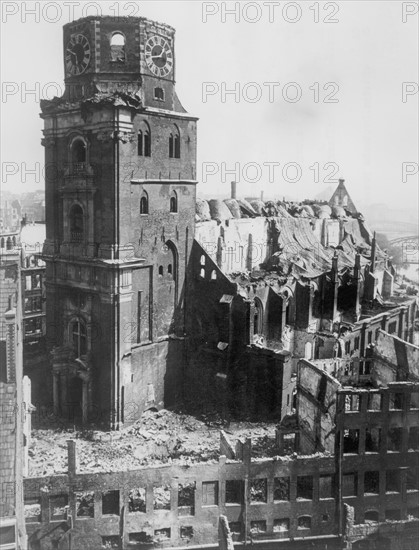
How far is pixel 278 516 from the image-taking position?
24.9 metres

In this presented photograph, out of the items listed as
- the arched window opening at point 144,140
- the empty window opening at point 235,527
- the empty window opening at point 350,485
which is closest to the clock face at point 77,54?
the arched window opening at point 144,140

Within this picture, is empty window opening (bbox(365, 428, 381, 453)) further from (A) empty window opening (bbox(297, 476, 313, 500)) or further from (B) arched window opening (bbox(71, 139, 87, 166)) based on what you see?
(B) arched window opening (bbox(71, 139, 87, 166))

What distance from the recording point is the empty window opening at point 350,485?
25.6 metres

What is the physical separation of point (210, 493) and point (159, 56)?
23154 millimetres

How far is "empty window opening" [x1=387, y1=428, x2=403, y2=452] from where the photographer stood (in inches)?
1031

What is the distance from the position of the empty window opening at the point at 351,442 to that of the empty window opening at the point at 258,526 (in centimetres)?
515

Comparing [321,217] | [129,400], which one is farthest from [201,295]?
[321,217]

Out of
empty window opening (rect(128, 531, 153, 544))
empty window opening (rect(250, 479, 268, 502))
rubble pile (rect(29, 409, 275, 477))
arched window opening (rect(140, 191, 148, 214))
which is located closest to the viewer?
empty window opening (rect(128, 531, 153, 544))

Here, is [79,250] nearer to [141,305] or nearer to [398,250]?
[141,305]

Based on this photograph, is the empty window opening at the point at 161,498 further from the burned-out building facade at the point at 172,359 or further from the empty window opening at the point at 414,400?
the empty window opening at the point at 414,400

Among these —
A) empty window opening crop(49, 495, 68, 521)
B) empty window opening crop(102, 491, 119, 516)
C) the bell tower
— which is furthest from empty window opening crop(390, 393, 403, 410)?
empty window opening crop(49, 495, 68, 521)

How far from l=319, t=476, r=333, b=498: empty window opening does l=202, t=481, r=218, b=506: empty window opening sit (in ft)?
15.4

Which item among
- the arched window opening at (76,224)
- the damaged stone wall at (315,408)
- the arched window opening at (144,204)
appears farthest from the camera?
the arched window opening at (76,224)

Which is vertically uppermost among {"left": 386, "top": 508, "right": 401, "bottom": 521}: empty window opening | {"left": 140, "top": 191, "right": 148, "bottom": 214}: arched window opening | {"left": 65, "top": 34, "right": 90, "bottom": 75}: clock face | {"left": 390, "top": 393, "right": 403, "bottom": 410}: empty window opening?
{"left": 65, "top": 34, "right": 90, "bottom": 75}: clock face
